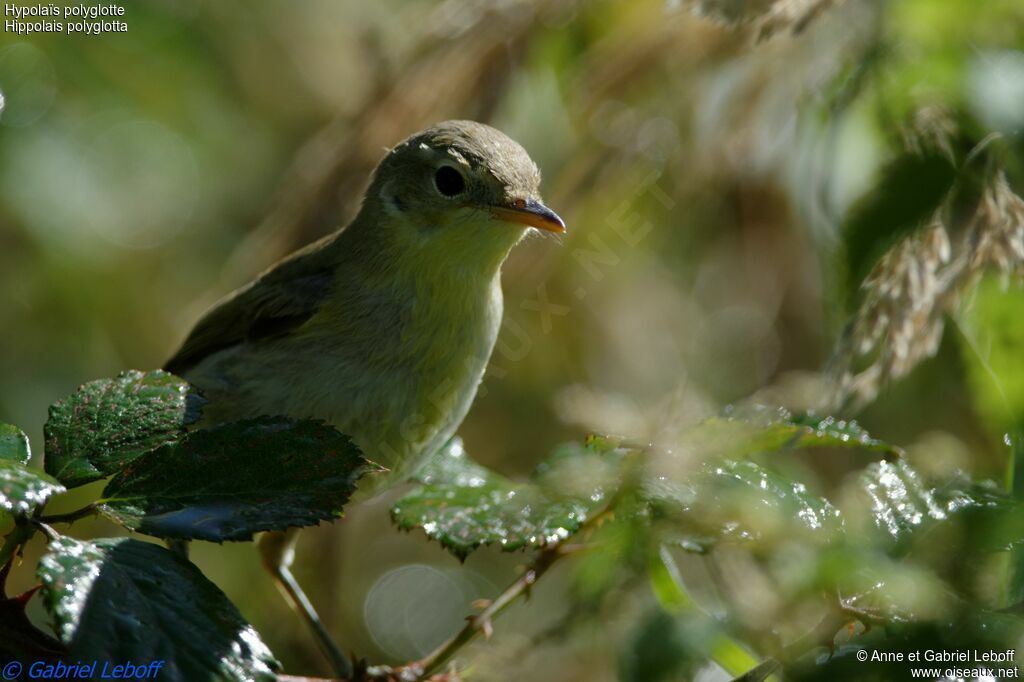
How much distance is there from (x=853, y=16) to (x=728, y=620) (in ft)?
4.40

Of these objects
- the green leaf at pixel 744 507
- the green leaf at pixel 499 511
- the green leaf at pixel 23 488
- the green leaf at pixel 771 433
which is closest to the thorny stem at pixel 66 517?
the green leaf at pixel 23 488

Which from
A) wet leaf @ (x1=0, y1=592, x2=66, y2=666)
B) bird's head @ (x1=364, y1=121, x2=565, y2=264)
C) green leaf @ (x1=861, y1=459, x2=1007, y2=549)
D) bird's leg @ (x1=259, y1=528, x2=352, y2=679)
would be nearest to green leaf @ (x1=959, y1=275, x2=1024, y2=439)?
green leaf @ (x1=861, y1=459, x2=1007, y2=549)

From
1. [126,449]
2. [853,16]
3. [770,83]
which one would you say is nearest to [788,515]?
[126,449]

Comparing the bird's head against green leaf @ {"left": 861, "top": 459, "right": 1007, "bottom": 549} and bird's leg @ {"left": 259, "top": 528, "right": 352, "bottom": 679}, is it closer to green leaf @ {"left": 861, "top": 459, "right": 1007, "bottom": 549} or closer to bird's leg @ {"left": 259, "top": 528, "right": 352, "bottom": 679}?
bird's leg @ {"left": 259, "top": 528, "right": 352, "bottom": 679}

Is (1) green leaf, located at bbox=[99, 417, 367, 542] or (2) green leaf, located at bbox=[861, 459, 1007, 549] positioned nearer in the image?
(2) green leaf, located at bbox=[861, 459, 1007, 549]

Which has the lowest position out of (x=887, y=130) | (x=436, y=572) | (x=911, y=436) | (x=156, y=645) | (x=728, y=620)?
(x=436, y=572)

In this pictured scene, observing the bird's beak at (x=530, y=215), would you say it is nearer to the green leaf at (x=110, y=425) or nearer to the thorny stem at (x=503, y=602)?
the thorny stem at (x=503, y=602)

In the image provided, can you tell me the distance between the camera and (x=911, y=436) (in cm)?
350

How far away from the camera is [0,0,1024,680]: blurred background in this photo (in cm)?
305

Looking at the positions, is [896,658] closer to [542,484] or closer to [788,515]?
[788,515]

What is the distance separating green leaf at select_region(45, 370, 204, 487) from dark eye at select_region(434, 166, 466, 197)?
3.76 feet

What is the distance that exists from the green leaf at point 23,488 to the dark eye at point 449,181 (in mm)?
1459

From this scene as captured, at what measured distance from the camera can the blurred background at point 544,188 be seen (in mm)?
3047

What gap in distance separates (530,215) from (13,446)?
4.48 feet
